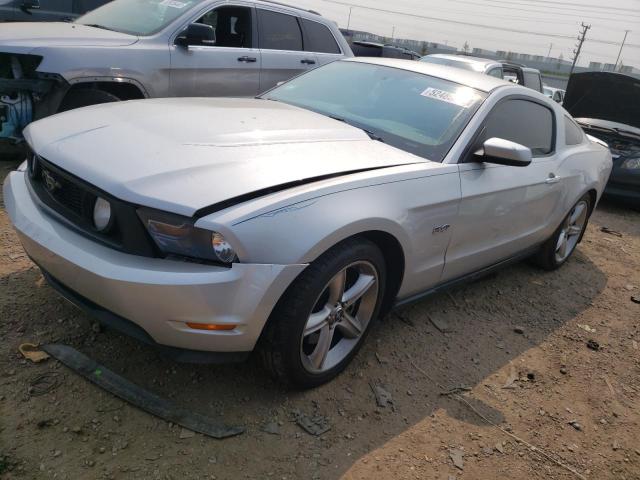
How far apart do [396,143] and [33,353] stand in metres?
2.14

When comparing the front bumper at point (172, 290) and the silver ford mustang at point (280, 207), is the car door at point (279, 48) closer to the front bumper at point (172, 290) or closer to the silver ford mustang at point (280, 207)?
the silver ford mustang at point (280, 207)

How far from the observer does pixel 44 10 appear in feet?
25.4

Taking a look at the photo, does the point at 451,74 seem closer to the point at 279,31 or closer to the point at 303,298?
the point at 303,298

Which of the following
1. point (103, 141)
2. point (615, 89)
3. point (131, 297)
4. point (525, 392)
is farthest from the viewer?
point (615, 89)

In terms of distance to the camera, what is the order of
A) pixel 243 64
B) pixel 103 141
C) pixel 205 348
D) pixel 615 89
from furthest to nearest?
pixel 615 89, pixel 243 64, pixel 103 141, pixel 205 348

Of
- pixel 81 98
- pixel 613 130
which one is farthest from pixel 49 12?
pixel 613 130

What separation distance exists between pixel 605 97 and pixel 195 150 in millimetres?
8245

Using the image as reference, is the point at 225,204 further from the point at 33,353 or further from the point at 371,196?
the point at 33,353

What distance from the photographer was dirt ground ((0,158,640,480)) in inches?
84.5

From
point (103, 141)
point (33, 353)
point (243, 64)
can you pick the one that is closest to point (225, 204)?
point (103, 141)

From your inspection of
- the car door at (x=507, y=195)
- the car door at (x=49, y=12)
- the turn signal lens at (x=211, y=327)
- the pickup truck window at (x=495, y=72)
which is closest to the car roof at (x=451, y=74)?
the car door at (x=507, y=195)

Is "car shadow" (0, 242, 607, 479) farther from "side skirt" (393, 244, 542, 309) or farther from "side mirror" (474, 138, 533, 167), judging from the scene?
"side mirror" (474, 138, 533, 167)

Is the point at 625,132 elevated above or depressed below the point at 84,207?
below

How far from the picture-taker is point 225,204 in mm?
2088
